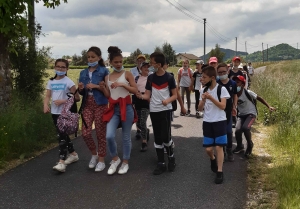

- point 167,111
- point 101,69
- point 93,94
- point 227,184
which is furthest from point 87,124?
point 227,184

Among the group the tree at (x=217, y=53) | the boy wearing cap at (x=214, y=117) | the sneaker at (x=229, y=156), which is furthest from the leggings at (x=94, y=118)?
the tree at (x=217, y=53)

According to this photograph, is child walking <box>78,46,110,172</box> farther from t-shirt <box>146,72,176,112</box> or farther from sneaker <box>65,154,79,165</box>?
t-shirt <box>146,72,176,112</box>

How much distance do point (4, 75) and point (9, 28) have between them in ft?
4.18

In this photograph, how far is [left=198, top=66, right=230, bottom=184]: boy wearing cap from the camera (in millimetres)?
4527

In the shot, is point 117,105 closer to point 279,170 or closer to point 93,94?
point 93,94

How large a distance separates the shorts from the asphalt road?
535 millimetres

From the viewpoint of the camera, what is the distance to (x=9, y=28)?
19.7 ft

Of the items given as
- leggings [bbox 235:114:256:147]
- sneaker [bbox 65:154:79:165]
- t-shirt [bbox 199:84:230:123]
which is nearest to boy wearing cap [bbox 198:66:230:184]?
t-shirt [bbox 199:84:230:123]

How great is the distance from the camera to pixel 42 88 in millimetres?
8742

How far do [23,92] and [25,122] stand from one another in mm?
2377

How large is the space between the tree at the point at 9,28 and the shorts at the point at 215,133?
3.89m

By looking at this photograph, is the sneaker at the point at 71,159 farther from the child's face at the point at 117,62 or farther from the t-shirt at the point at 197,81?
the t-shirt at the point at 197,81

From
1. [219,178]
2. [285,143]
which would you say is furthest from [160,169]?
[285,143]

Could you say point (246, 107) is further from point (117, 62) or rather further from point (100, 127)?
point (100, 127)
